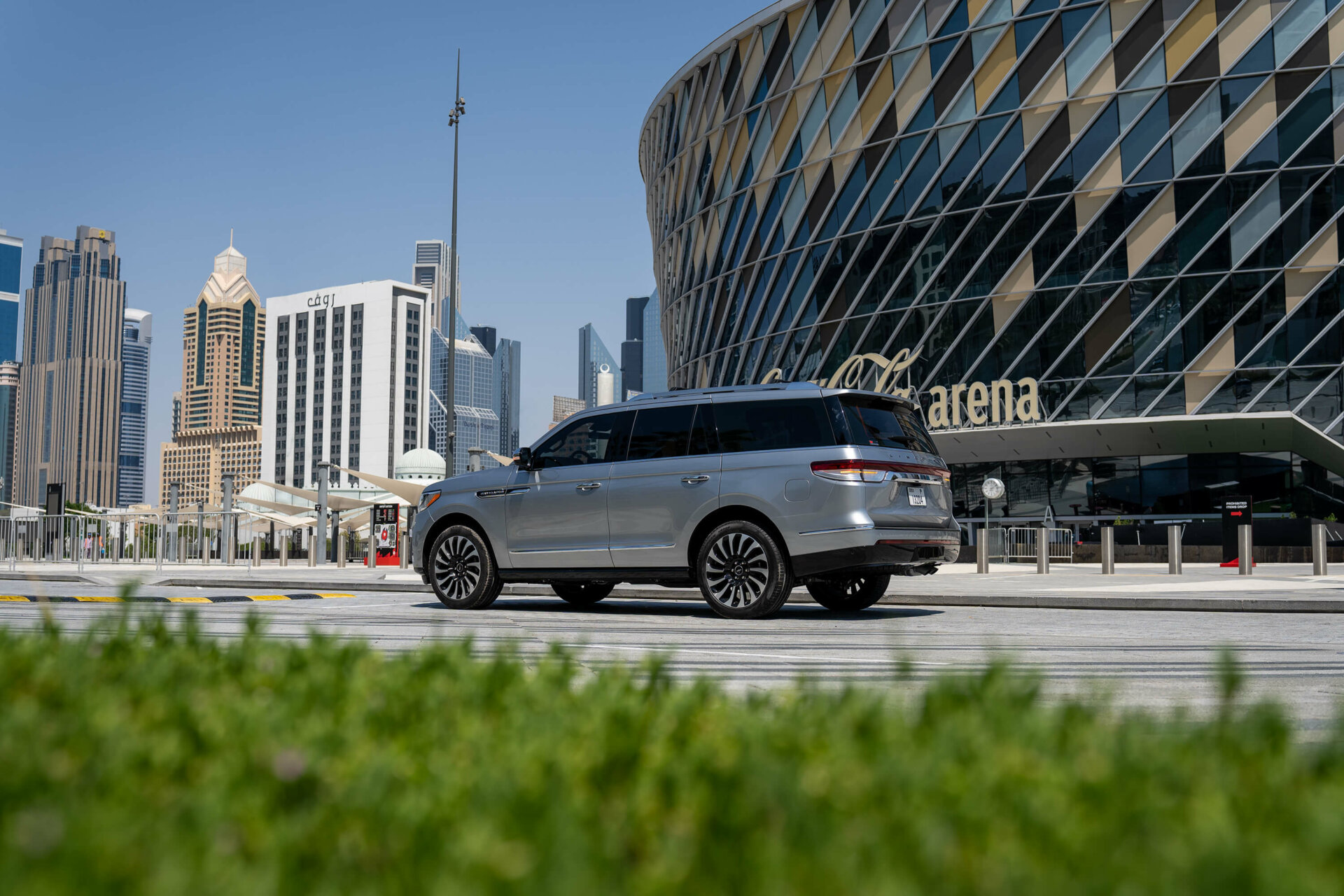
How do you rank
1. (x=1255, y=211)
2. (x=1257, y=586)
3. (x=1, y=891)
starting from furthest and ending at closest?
(x=1255, y=211) → (x=1257, y=586) → (x=1, y=891)

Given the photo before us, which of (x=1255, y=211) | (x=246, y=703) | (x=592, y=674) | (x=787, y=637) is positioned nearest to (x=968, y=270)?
(x=1255, y=211)

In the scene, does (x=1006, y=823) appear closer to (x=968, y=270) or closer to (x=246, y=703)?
(x=246, y=703)

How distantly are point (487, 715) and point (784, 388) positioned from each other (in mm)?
8442

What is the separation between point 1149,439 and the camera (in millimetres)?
34969

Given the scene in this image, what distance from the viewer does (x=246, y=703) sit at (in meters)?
2.49

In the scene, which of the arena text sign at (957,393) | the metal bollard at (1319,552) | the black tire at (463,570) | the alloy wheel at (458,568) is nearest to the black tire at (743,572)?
the black tire at (463,570)

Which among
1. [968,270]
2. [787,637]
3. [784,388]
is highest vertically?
[968,270]

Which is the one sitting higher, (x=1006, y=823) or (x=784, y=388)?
(x=784, y=388)

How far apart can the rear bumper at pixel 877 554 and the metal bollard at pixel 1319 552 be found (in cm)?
1278

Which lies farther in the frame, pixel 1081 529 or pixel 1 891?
pixel 1081 529

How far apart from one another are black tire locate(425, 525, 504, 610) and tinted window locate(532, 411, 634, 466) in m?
1.18

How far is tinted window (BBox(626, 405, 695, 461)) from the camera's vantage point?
11.2 meters

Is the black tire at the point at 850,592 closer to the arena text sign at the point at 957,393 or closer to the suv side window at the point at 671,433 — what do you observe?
the suv side window at the point at 671,433

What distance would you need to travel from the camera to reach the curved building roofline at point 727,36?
39625 mm
